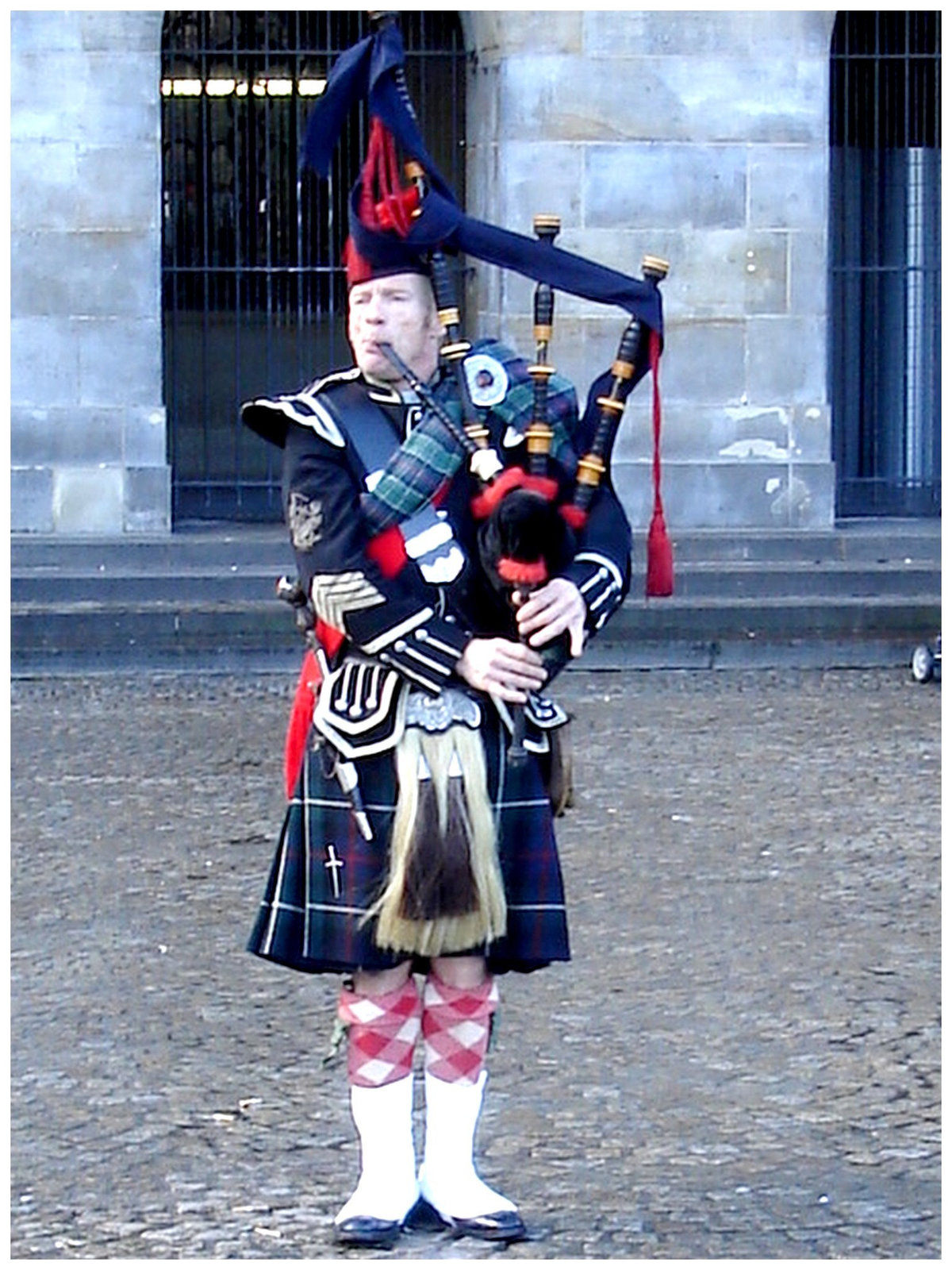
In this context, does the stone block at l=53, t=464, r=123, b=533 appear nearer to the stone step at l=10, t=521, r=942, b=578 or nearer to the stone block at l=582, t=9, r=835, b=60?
the stone step at l=10, t=521, r=942, b=578

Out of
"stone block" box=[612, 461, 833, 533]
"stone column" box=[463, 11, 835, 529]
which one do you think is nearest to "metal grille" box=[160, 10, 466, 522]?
"stone column" box=[463, 11, 835, 529]

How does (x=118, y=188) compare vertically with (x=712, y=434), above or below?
above

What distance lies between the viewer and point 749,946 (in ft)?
23.0

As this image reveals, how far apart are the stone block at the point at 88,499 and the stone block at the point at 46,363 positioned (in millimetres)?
414

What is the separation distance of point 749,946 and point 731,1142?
176 centimetres

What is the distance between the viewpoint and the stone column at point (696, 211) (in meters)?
14.1

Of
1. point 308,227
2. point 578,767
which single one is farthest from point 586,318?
point 578,767

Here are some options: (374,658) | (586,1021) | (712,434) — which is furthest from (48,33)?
(374,658)

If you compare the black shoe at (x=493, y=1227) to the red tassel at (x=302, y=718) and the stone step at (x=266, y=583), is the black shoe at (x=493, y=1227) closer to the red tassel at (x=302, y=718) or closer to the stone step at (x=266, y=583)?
the red tassel at (x=302, y=718)

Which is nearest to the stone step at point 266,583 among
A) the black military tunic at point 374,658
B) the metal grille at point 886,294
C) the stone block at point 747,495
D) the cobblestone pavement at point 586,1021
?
the stone block at point 747,495

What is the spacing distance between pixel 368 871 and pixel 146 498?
9844 millimetres

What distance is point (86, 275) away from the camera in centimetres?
1411

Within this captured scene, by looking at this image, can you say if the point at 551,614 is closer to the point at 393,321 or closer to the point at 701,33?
the point at 393,321

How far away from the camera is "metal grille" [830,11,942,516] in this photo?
51.9 feet
